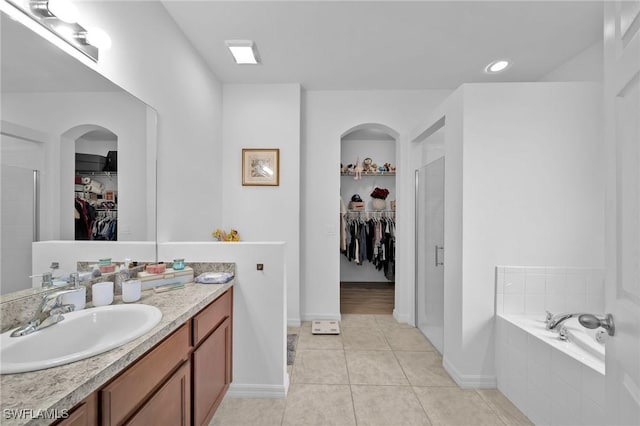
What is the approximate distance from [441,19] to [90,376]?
2855 millimetres

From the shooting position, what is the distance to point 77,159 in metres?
1.25

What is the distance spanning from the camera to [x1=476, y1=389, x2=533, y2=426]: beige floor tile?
1.71 m

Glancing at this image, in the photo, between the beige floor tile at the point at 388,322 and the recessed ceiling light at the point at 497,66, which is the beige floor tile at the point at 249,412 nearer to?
the beige floor tile at the point at 388,322

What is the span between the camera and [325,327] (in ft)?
9.98

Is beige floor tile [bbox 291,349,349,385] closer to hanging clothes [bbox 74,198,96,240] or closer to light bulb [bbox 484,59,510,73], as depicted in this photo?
hanging clothes [bbox 74,198,96,240]

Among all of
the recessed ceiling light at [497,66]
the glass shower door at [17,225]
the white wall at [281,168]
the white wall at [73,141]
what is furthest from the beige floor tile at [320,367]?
the recessed ceiling light at [497,66]

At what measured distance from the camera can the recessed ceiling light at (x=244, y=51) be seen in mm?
2365

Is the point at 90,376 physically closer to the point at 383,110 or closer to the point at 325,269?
the point at 325,269

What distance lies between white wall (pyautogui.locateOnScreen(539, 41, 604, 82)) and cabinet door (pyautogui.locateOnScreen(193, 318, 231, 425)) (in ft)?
11.6

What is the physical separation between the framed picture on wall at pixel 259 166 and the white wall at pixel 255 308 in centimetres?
143

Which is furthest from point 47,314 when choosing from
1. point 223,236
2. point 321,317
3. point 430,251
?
point 430,251

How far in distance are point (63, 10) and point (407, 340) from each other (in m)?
3.36

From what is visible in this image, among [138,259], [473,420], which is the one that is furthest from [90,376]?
[473,420]

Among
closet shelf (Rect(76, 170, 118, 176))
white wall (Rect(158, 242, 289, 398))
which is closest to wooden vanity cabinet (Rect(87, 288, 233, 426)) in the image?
white wall (Rect(158, 242, 289, 398))
